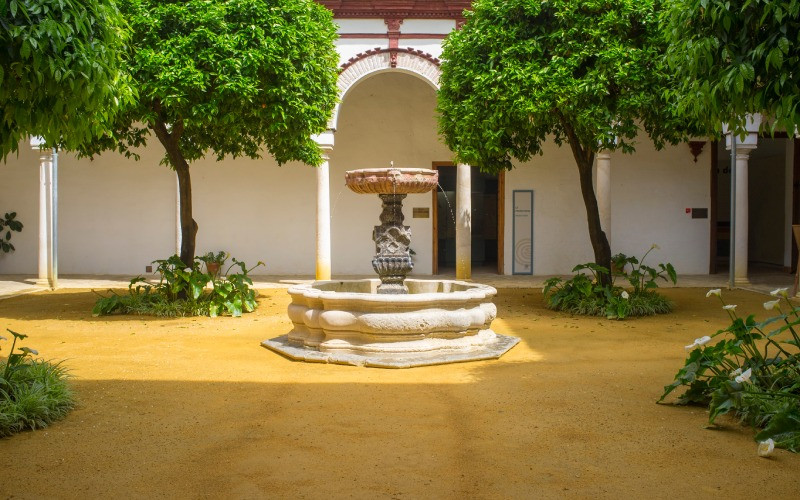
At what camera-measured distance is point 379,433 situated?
442cm

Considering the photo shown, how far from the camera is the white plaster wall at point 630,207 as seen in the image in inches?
576

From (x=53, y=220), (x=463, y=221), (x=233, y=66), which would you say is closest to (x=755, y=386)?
(x=233, y=66)

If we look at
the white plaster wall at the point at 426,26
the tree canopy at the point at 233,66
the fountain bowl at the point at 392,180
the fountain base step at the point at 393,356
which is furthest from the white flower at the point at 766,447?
the white plaster wall at the point at 426,26

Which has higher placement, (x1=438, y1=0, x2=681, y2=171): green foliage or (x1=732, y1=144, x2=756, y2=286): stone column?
(x1=438, y1=0, x2=681, y2=171): green foliage

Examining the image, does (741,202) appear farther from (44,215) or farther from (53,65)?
(44,215)

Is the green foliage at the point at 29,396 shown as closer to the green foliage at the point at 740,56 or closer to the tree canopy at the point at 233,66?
the tree canopy at the point at 233,66

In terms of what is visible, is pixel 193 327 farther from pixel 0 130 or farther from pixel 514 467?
pixel 514 467

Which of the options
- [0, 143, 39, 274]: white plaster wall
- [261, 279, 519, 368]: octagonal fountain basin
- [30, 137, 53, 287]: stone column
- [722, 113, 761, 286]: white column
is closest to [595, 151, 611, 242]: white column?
[722, 113, 761, 286]: white column

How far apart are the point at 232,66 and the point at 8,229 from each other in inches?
347

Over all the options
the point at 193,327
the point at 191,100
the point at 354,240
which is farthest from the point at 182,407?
the point at 354,240

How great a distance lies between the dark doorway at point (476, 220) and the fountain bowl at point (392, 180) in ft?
24.5

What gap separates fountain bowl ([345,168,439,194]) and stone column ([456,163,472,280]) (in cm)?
536

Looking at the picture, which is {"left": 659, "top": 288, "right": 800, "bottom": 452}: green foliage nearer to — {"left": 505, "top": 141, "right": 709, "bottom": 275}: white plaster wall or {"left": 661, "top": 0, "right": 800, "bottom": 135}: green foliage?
{"left": 661, "top": 0, "right": 800, "bottom": 135}: green foliage

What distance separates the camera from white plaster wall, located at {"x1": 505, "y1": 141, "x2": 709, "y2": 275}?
14641mm
